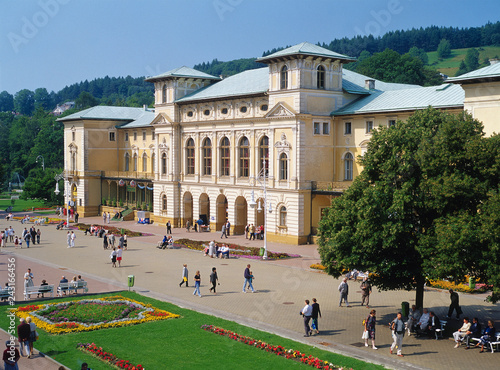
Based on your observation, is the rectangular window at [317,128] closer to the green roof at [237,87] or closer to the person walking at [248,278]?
the green roof at [237,87]

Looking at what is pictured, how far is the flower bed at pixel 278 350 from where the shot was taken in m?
21.2

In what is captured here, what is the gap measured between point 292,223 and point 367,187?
27442 millimetres

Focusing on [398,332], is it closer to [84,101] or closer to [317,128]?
[317,128]

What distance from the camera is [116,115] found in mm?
87500

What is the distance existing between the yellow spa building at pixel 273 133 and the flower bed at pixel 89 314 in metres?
22.3

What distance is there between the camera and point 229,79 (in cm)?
6775

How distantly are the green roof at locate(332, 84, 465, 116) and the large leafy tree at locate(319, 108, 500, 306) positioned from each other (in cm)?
2094

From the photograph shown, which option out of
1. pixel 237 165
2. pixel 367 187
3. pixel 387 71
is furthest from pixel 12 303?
pixel 387 71

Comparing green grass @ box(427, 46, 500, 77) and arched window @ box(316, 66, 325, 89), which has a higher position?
green grass @ box(427, 46, 500, 77)

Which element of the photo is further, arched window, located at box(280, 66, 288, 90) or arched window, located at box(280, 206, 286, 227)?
arched window, located at box(280, 206, 286, 227)

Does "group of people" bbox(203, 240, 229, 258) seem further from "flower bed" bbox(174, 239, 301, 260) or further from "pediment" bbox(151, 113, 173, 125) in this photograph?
"pediment" bbox(151, 113, 173, 125)

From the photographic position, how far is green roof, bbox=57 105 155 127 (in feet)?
278

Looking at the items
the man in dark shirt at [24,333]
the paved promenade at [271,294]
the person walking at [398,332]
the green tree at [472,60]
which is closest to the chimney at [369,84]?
the paved promenade at [271,294]

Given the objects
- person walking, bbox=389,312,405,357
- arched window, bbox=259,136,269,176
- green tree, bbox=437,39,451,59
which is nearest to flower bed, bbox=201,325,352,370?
person walking, bbox=389,312,405,357
